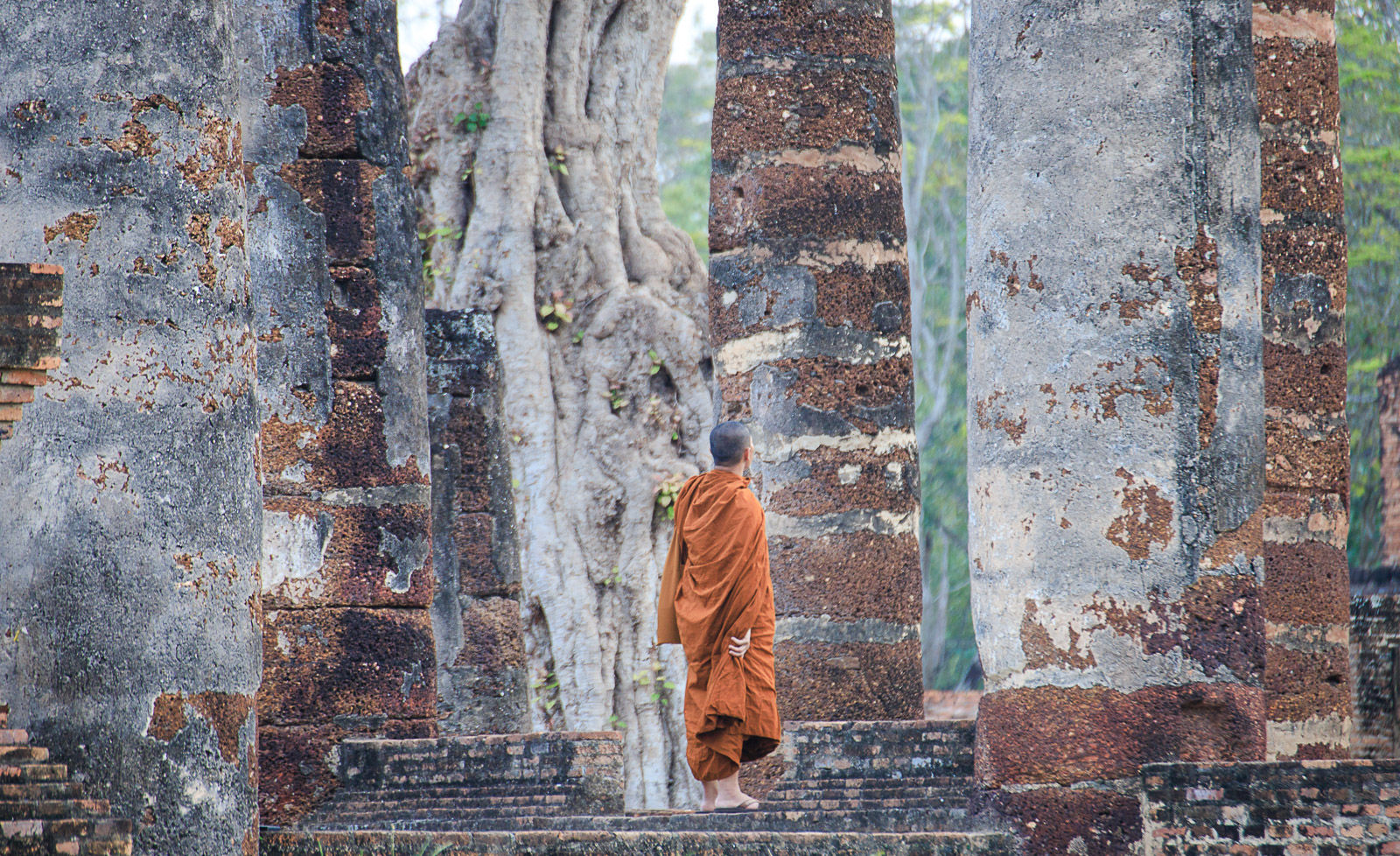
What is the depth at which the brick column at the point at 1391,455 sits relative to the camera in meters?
9.97

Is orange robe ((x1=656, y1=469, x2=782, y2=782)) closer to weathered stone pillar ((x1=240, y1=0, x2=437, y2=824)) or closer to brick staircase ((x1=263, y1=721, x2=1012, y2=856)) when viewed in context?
→ brick staircase ((x1=263, y1=721, x2=1012, y2=856))

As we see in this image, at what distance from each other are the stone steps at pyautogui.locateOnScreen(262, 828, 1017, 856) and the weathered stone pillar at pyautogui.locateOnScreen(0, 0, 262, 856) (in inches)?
26.6

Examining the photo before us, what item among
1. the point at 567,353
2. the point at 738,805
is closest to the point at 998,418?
the point at 738,805

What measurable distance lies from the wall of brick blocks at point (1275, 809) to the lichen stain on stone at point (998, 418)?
3.54 ft

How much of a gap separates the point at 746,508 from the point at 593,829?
1.63m

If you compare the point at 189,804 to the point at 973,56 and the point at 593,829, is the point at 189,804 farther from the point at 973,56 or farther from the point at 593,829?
the point at 973,56

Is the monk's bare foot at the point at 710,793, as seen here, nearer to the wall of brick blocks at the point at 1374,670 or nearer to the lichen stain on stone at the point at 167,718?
the lichen stain on stone at the point at 167,718

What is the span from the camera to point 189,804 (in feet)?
12.8

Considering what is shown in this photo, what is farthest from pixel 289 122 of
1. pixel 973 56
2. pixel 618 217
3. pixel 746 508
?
pixel 618 217

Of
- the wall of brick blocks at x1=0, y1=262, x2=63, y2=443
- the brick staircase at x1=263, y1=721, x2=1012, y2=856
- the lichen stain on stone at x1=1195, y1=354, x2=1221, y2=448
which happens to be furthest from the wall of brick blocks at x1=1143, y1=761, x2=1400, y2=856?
the wall of brick blocks at x1=0, y1=262, x2=63, y2=443

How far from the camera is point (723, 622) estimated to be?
545cm

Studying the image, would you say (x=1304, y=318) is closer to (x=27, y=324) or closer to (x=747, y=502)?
(x=747, y=502)

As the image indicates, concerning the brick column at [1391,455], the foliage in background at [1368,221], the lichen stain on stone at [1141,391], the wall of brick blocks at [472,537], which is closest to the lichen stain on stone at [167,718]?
the lichen stain on stone at [1141,391]

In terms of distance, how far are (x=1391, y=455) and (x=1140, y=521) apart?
695cm
